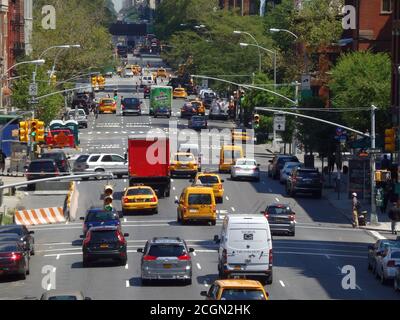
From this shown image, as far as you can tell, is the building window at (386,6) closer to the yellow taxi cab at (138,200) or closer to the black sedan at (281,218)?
the yellow taxi cab at (138,200)

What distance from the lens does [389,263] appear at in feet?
143

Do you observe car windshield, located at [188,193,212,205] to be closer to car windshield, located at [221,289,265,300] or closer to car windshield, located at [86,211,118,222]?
car windshield, located at [86,211,118,222]

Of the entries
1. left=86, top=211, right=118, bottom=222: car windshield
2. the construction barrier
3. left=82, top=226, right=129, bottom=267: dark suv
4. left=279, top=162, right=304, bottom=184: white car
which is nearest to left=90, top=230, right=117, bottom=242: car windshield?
left=82, top=226, right=129, bottom=267: dark suv

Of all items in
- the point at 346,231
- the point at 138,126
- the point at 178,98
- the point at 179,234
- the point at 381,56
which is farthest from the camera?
the point at 178,98

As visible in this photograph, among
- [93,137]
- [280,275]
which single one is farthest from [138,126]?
[280,275]

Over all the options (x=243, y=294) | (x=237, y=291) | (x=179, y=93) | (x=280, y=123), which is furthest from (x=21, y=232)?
(x=179, y=93)

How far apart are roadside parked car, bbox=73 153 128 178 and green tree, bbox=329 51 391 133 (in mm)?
13767

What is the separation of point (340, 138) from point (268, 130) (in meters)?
31.3

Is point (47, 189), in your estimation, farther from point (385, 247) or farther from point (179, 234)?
point (385, 247)

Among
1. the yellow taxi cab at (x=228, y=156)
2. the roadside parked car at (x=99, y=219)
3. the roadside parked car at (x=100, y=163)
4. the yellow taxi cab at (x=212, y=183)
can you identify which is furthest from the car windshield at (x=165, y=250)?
the yellow taxi cab at (x=228, y=156)

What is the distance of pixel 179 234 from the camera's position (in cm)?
5781

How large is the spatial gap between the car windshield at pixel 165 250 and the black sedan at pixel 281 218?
14.6 metres

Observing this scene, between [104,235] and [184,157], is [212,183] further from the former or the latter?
[104,235]

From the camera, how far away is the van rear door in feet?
139
